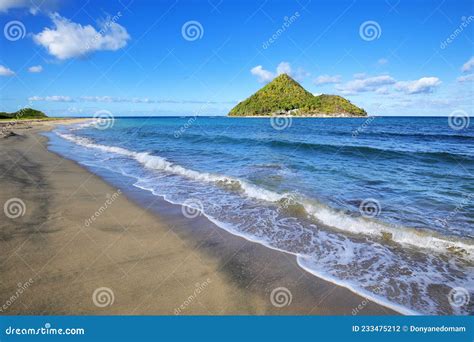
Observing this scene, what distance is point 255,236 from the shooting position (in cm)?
676

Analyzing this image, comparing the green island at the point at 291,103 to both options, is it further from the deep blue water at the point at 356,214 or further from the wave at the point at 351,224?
the wave at the point at 351,224

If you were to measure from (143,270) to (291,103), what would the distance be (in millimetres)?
158265

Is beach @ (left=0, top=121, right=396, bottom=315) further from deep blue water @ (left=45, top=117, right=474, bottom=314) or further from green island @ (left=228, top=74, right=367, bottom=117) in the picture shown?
green island @ (left=228, top=74, right=367, bottom=117)

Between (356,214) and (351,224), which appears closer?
(351,224)

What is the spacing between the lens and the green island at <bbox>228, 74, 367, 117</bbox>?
5807 inches

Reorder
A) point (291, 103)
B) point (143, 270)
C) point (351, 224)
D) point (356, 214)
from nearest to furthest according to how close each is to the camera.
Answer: point (143, 270) → point (351, 224) → point (356, 214) → point (291, 103)

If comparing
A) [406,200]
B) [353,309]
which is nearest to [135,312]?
[353,309]

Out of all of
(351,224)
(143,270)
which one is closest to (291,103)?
(351,224)

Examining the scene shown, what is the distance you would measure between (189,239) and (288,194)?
4552 mm

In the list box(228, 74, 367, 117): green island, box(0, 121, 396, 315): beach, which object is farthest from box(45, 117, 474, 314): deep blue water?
box(228, 74, 367, 117): green island

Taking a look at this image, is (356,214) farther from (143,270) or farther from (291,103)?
(291,103)

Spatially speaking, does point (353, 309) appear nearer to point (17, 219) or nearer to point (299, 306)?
point (299, 306)

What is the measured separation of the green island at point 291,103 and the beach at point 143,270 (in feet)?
483

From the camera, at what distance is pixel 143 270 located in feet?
16.4
